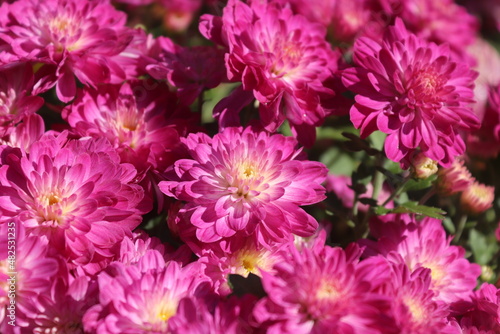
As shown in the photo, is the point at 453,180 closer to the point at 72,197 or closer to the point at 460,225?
the point at 460,225

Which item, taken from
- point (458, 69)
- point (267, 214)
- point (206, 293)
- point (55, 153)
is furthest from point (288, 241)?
point (458, 69)

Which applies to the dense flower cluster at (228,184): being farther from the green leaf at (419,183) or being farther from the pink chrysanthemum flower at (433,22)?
the pink chrysanthemum flower at (433,22)

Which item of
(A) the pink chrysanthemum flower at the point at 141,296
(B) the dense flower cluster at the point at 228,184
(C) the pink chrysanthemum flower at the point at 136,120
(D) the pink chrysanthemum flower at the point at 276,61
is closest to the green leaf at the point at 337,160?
(B) the dense flower cluster at the point at 228,184

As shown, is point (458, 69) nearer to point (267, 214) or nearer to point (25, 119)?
point (267, 214)

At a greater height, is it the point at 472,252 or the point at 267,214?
the point at 267,214

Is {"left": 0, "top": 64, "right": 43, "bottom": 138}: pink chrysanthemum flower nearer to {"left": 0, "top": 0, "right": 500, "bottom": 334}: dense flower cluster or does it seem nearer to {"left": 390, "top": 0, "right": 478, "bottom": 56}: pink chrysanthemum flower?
{"left": 0, "top": 0, "right": 500, "bottom": 334}: dense flower cluster

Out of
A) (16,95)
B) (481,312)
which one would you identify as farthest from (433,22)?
(16,95)
